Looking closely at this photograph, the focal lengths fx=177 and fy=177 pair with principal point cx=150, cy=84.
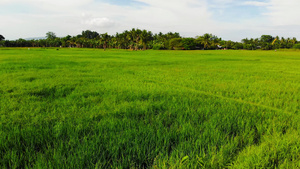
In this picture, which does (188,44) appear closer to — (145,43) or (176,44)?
(176,44)

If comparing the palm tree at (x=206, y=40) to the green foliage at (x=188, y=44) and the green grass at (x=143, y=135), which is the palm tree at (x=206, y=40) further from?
the green grass at (x=143, y=135)

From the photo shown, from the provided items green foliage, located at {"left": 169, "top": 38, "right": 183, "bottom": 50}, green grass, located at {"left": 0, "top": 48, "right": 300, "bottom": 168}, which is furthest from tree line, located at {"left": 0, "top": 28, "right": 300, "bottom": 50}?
green grass, located at {"left": 0, "top": 48, "right": 300, "bottom": 168}

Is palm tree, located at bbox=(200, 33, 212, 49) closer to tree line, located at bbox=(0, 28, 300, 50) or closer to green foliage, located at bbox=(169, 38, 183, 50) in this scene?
tree line, located at bbox=(0, 28, 300, 50)

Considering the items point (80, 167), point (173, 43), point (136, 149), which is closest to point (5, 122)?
point (80, 167)

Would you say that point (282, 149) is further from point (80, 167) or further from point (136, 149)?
point (80, 167)

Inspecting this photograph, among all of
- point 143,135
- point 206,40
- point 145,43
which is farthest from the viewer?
point 206,40

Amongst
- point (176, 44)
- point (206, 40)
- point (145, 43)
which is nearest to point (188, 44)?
point (176, 44)

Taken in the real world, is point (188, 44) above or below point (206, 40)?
below

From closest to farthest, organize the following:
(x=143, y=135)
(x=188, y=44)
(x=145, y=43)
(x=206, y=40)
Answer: (x=143, y=135), (x=145, y=43), (x=188, y=44), (x=206, y=40)

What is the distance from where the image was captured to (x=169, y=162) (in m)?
1.88

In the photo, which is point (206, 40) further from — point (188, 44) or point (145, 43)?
point (145, 43)

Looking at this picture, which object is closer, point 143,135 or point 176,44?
point 143,135

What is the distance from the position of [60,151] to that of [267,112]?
3.66 m

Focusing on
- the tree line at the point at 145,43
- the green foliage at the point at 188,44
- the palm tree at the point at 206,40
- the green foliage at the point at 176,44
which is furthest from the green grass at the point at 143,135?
the palm tree at the point at 206,40
